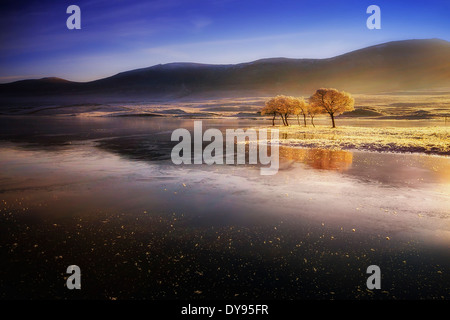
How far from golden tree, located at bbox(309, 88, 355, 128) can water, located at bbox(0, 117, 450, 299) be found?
42.9 m

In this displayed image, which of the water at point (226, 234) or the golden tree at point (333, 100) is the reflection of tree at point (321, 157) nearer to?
the water at point (226, 234)

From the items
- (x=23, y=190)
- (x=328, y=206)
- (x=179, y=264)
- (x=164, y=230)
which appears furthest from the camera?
(x=23, y=190)

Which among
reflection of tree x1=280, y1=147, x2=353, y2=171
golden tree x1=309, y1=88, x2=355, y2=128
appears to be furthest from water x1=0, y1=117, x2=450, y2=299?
golden tree x1=309, y1=88, x2=355, y2=128

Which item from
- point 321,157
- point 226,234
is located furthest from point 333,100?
point 226,234

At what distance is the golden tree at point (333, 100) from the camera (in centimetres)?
5996

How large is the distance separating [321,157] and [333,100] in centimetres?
3770

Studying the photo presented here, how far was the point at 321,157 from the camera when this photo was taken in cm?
2719

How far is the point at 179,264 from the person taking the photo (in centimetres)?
859

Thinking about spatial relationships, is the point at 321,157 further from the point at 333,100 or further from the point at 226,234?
the point at 333,100

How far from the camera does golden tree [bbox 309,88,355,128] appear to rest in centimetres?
5996

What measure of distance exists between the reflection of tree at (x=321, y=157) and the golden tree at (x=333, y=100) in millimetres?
32442

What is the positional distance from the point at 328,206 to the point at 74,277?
10380 millimetres

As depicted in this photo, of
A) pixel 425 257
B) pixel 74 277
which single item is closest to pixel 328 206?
pixel 425 257
